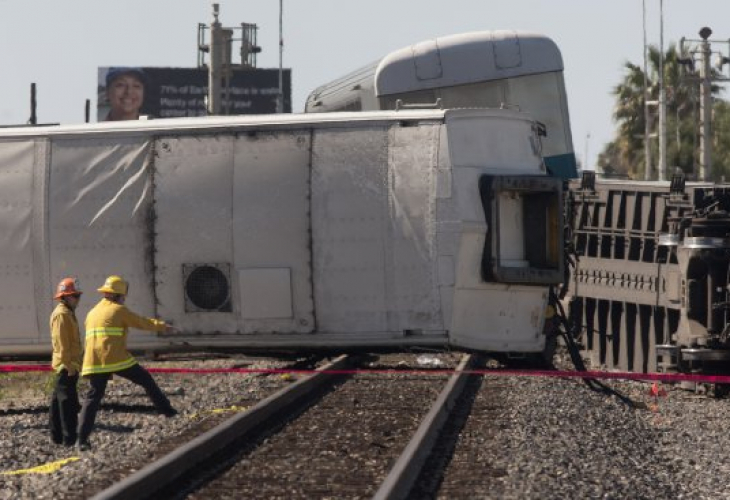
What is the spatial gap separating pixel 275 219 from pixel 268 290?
26.4 inches

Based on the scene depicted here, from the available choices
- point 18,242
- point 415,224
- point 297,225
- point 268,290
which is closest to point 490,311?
point 415,224

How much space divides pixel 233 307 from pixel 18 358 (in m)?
2.54

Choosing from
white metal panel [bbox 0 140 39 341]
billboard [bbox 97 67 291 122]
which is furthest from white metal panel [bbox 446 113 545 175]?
billboard [bbox 97 67 291 122]

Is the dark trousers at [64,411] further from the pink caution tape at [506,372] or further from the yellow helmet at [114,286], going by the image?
the pink caution tape at [506,372]

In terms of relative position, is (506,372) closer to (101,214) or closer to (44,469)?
(101,214)

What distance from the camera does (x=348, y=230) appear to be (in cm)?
1608

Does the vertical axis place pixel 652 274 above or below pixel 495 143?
below

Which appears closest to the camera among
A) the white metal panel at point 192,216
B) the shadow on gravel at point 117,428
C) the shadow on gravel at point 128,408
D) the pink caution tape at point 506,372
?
the shadow on gravel at point 117,428

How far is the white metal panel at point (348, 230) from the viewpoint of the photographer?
16.1m

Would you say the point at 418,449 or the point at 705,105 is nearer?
the point at 418,449

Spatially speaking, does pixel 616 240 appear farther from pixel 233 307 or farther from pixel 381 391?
pixel 233 307

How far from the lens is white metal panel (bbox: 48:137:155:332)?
16.4 m

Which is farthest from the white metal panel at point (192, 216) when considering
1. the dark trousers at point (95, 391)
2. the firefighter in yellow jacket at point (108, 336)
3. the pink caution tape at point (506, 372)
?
the pink caution tape at point (506, 372)

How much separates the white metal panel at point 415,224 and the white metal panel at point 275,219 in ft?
2.73
